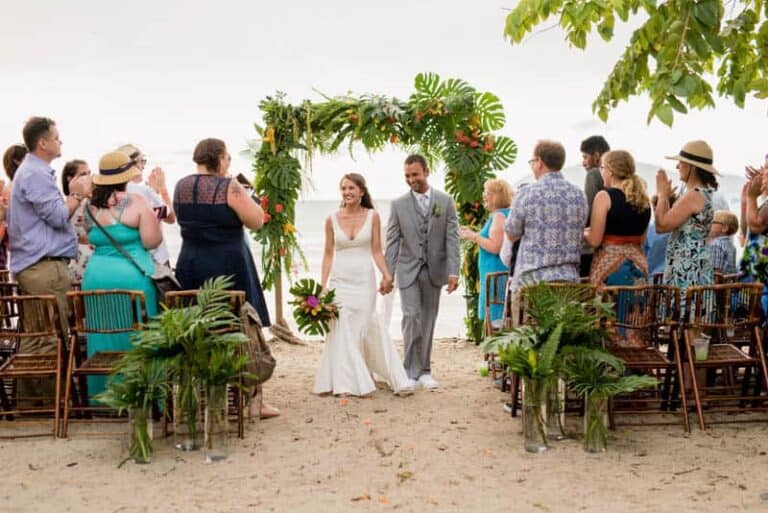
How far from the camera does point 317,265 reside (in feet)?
106

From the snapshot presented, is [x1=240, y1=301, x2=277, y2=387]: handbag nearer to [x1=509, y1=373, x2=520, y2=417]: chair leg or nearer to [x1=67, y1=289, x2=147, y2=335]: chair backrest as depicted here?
[x1=67, y1=289, x2=147, y2=335]: chair backrest

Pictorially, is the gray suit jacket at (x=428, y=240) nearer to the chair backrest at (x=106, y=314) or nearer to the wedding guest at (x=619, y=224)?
the wedding guest at (x=619, y=224)

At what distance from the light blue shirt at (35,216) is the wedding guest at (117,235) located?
337 mm

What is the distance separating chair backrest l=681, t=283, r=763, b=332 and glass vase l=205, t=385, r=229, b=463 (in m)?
3.14

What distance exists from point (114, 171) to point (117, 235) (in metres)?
0.45

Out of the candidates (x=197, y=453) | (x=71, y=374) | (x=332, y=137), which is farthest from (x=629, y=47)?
(x=332, y=137)

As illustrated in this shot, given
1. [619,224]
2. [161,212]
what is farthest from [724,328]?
[161,212]

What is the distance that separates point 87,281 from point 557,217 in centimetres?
330

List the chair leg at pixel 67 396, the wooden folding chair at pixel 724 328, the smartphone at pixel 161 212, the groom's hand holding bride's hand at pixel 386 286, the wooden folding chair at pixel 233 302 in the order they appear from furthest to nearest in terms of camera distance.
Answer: the groom's hand holding bride's hand at pixel 386 286
the smartphone at pixel 161 212
the wooden folding chair at pixel 724 328
the chair leg at pixel 67 396
the wooden folding chair at pixel 233 302

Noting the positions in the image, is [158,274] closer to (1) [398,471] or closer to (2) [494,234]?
(1) [398,471]

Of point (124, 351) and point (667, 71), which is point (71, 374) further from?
point (667, 71)

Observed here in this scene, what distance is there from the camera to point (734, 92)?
4625 millimetres

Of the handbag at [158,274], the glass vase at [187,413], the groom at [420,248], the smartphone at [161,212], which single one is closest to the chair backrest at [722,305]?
the groom at [420,248]

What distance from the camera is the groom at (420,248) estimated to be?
307 inches
